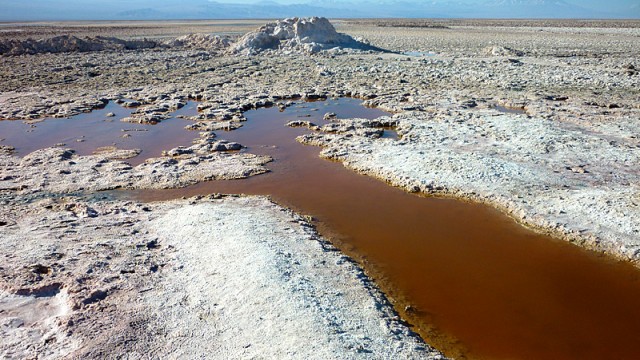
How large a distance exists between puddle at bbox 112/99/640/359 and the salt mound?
75.7 ft

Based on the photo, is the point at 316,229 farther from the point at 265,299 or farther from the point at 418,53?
the point at 418,53

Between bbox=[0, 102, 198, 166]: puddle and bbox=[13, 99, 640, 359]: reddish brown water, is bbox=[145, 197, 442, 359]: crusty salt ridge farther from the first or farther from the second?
bbox=[0, 102, 198, 166]: puddle

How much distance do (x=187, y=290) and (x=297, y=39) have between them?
93.1 ft

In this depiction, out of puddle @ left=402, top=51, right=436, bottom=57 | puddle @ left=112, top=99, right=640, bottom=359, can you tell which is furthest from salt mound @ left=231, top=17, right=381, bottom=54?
puddle @ left=112, top=99, right=640, bottom=359

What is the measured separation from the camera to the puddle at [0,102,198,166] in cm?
1116

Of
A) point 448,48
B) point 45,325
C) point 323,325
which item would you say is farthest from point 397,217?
point 448,48

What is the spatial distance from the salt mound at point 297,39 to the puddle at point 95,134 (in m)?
17.4

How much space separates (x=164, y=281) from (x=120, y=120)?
9.94 m

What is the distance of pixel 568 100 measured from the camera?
47.5ft

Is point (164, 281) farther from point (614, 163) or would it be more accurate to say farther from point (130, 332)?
point (614, 163)

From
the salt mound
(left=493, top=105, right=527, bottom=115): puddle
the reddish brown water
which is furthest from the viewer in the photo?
the salt mound

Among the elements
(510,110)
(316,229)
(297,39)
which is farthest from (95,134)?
(297,39)

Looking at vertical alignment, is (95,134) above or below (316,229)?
above

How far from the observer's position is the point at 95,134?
12.3 meters
